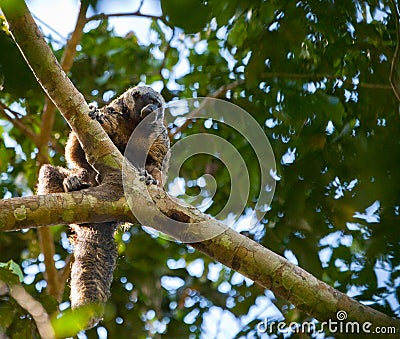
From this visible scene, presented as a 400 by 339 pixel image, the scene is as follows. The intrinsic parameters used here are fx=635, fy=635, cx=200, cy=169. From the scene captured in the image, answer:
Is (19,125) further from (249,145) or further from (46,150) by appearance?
(249,145)

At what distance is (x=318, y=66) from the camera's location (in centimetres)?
414

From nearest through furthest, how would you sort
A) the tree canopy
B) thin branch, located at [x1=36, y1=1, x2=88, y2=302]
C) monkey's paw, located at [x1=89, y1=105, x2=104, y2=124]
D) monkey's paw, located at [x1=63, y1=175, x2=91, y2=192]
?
1. the tree canopy
2. monkey's paw, located at [x1=63, y1=175, x2=91, y2=192]
3. monkey's paw, located at [x1=89, y1=105, x2=104, y2=124]
4. thin branch, located at [x1=36, y1=1, x2=88, y2=302]

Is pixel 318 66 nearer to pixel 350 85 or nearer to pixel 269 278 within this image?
pixel 350 85

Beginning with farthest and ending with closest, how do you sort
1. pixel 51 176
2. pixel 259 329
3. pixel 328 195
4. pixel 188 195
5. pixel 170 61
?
pixel 170 61 → pixel 188 195 → pixel 51 176 → pixel 259 329 → pixel 328 195

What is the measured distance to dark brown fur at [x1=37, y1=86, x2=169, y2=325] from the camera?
14.9 ft

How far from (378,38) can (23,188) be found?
13.6 feet

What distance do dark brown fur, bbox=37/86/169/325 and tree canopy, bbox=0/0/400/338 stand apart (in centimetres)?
52

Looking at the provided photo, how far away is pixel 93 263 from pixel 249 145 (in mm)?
1487

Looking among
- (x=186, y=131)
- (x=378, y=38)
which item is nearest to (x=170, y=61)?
(x=186, y=131)

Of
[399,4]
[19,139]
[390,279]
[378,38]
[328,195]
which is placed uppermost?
[19,139]

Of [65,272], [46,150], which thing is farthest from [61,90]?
[65,272]

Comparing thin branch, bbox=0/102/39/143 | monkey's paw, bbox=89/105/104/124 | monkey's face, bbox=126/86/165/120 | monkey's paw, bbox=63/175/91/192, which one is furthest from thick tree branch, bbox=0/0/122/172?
thin branch, bbox=0/102/39/143
